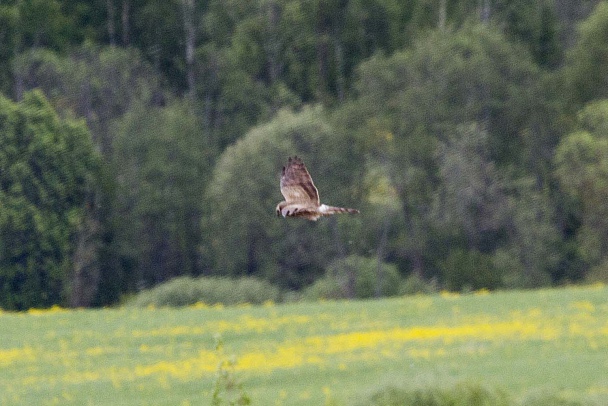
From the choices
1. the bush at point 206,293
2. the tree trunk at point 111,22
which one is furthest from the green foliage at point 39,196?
the tree trunk at point 111,22

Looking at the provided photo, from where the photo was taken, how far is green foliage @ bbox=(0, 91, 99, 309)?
43.7m

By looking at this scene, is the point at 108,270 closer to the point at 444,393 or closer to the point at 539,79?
the point at 539,79

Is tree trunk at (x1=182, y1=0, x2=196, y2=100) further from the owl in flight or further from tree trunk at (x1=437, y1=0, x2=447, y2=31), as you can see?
the owl in flight

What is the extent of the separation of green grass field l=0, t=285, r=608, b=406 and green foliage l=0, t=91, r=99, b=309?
13397 mm

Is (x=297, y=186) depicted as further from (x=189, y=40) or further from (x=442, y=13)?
(x=189, y=40)

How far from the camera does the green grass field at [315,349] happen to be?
1897cm

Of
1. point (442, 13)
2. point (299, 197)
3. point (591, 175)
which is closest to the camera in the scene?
point (299, 197)

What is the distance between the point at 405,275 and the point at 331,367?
25776 mm

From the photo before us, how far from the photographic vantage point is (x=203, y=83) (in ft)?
186

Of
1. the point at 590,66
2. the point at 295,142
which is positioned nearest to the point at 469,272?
the point at 295,142

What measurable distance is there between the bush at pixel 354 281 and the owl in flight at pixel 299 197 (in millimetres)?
29594

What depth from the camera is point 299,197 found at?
10648 millimetres

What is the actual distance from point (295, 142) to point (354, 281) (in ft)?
17.8

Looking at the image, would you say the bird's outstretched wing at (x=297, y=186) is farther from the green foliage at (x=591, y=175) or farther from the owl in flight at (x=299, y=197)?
the green foliage at (x=591, y=175)
